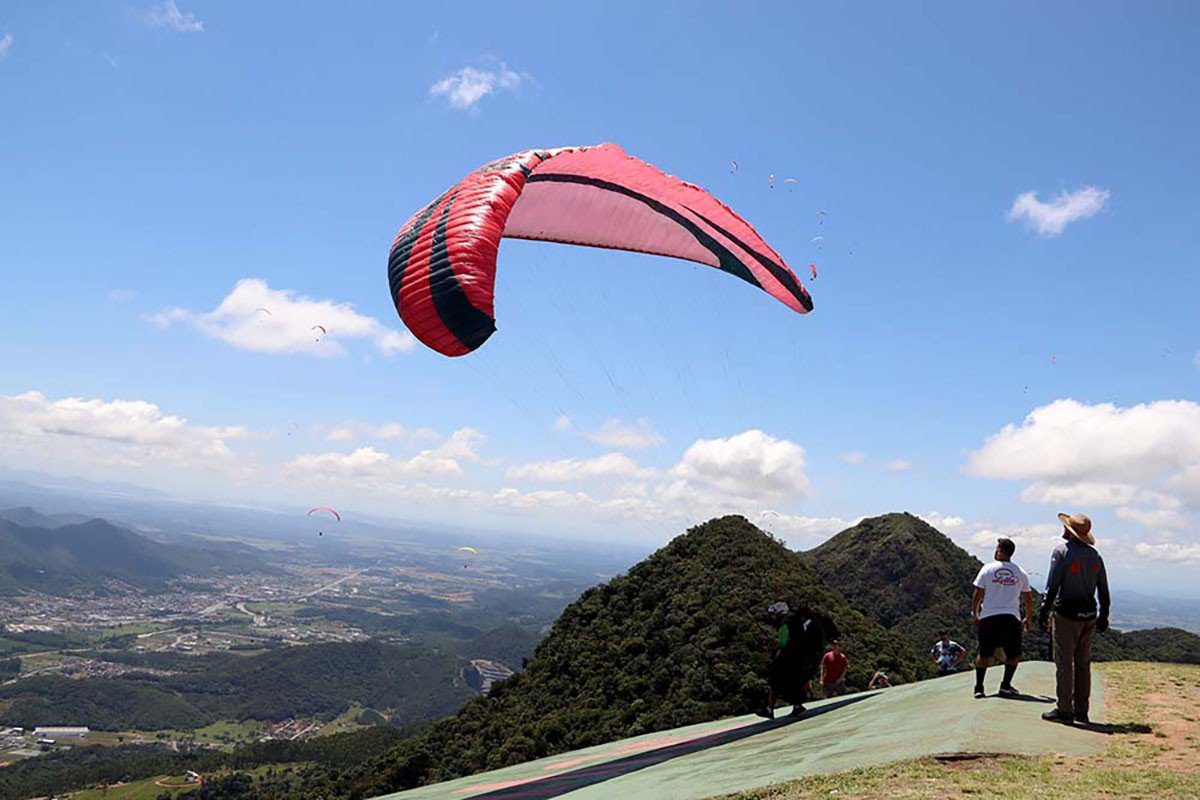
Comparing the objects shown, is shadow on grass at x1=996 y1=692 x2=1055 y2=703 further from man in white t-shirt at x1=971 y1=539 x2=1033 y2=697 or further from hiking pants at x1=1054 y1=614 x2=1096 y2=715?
hiking pants at x1=1054 y1=614 x2=1096 y2=715

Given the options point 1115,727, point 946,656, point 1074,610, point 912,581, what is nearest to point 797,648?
point 1074,610

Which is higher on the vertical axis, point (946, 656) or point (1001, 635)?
point (1001, 635)

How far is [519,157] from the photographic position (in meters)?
10.9

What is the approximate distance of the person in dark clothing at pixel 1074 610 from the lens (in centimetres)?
638

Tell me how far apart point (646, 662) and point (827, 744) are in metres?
29.3

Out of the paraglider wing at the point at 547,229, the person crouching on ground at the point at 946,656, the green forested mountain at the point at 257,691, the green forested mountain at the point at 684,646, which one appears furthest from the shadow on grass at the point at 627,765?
the green forested mountain at the point at 257,691

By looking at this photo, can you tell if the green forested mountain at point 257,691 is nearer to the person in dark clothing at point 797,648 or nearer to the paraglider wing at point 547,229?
the paraglider wing at point 547,229

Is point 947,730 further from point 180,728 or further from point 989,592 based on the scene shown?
point 180,728

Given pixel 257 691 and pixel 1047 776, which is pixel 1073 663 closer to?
pixel 1047 776

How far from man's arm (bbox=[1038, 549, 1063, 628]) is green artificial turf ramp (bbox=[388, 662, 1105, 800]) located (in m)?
0.87

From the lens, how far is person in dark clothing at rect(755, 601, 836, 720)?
9109mm

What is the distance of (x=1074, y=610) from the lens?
A: 661 centimetres

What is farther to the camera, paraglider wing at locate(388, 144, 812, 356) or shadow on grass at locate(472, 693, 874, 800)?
paraglider wing at locate(388, 144, 812, 356)

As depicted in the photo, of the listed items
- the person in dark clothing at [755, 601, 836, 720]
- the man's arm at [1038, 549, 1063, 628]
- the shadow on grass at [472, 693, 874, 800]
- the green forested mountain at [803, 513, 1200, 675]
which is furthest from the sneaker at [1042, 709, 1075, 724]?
the green forested mountain at [803, 513, 1200, 675]
